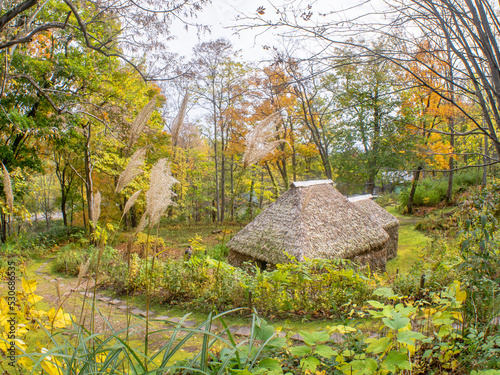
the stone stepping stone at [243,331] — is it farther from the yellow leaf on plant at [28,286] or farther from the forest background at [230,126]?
the yellow leaf on plant at [28,286]

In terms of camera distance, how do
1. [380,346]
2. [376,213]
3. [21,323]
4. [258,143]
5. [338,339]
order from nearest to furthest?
[258,143] → [380,346] → [21,323] → [338,339] → [376,213]

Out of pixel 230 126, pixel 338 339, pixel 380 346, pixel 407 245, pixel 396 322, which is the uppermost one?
pixel 230 126

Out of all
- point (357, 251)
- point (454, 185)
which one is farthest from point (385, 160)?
point (357, 251)

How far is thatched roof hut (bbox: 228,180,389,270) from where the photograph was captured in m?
6.59

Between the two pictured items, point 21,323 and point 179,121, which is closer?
point 179,121

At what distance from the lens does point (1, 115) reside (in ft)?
21.0

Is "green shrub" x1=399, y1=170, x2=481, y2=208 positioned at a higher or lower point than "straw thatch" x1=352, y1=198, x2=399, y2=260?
higher

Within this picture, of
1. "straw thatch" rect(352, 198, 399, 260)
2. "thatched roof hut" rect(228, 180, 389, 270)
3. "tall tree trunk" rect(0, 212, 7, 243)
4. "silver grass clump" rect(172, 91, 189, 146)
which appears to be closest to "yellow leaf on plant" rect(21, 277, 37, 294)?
"silver grass clump" rect(172, 91, 189, 146)

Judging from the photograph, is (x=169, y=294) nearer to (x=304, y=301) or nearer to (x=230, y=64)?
(x=304, y=301)

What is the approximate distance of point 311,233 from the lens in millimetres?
6797

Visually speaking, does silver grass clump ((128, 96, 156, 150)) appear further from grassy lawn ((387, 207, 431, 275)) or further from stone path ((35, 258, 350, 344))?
grassy lawn ((387, 207, 431, 275))

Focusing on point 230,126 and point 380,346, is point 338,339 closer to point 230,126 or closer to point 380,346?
point 380,346

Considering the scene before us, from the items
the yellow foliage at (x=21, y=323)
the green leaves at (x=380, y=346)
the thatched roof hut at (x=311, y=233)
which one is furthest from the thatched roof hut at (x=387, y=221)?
the yellow foliage at (x=21, y=323)

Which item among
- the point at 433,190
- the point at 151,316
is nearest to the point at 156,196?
the point at 151,316
